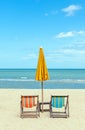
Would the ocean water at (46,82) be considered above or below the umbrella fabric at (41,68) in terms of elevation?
below

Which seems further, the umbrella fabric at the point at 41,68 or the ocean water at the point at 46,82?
the ocean water at the point at 46,82

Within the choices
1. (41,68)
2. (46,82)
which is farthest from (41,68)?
(46,82)

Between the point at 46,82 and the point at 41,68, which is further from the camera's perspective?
the point at 46,82

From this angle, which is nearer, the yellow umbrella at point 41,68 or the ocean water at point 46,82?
the yellow umbrella at point 41,68

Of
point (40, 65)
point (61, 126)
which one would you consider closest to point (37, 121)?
point (61, 126)

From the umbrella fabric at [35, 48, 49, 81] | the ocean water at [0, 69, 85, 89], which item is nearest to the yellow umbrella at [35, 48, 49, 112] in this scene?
the umbrella fabric at [35, 48, 49, 81]

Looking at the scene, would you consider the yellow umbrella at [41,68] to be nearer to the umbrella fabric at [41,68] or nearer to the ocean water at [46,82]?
the umbrella fabric at [41,68]

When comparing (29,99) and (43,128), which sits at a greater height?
(29,99)

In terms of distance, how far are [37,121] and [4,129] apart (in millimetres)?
1376

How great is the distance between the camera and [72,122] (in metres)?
8.63

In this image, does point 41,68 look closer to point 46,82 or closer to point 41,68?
point 41,68

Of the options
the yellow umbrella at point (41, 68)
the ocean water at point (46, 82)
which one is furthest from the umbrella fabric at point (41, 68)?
the ocean water at point (46, 82)

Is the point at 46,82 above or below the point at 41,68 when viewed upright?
below

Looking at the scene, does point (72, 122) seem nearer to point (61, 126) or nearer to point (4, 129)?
point (61, 126)
